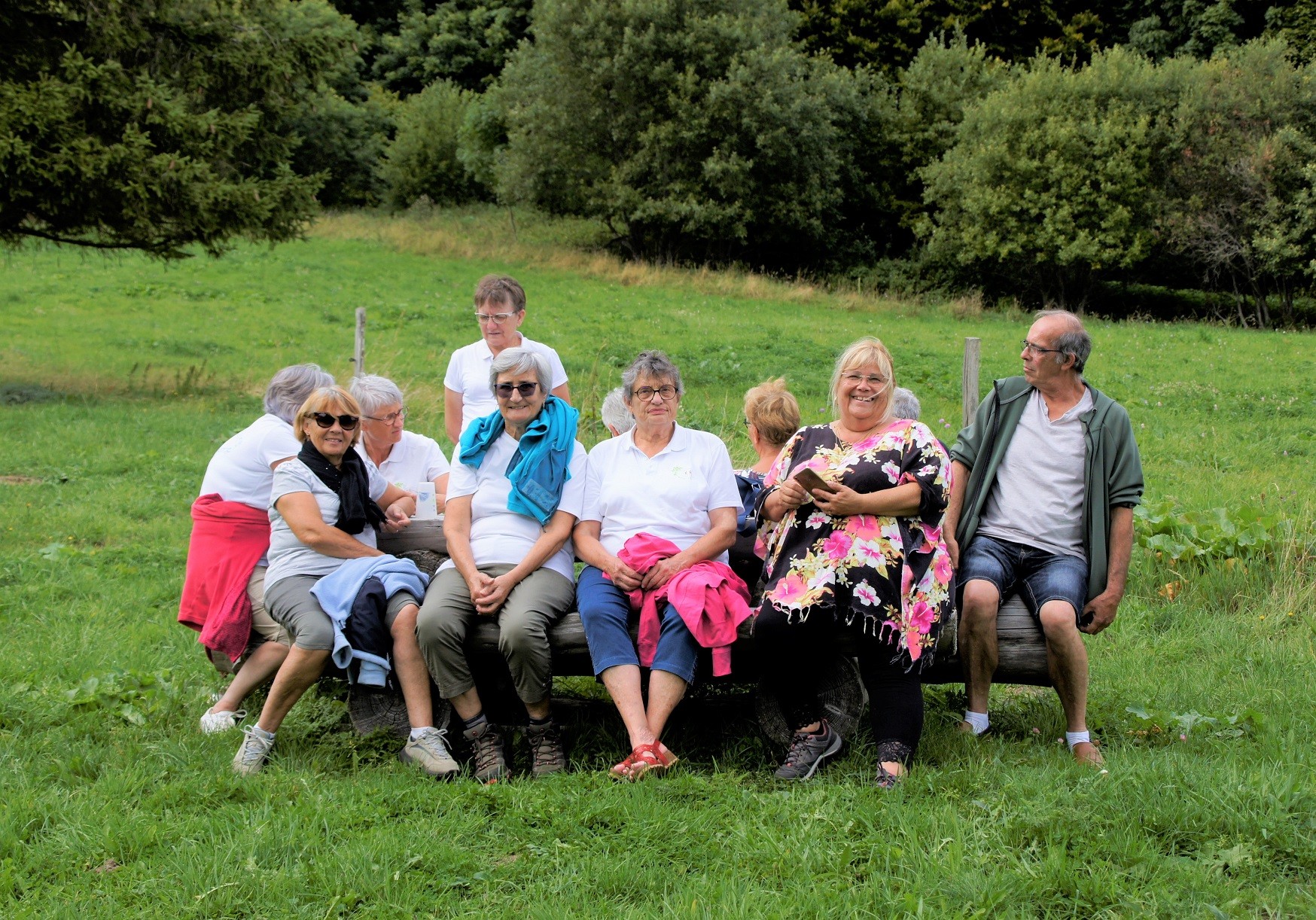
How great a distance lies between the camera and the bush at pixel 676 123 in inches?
1128

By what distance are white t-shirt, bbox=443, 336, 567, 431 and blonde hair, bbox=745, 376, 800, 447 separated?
3.70ft

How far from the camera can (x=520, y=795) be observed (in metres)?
3.94

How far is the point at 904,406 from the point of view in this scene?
199 inches

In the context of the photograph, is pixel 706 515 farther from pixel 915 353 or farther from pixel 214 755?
pixel 915 353

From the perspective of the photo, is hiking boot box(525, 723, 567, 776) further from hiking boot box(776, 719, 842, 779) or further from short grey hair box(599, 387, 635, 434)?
short grey hair box(599, 387, 635, 434)

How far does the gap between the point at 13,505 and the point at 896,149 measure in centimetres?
2987

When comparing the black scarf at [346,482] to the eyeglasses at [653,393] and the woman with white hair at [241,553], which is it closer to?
the woman with white hair at [241,553]

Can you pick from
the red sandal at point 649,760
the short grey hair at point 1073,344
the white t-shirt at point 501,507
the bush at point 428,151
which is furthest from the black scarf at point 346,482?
the bush at point 428,151

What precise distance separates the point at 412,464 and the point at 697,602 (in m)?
2.10

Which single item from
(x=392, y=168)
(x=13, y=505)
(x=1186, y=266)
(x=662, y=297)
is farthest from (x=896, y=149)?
(x=13, y=505)

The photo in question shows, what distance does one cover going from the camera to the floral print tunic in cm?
424

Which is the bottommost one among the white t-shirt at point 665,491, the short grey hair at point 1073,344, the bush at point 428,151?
the white t-shirt at point 665,491

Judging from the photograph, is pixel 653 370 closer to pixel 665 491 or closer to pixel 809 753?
pixel 665 491

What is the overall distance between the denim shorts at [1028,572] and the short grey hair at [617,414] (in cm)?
167
